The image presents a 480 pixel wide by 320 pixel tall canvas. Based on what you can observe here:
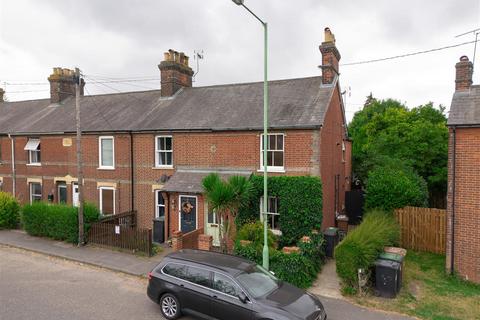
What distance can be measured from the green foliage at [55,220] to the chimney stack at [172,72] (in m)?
8.60

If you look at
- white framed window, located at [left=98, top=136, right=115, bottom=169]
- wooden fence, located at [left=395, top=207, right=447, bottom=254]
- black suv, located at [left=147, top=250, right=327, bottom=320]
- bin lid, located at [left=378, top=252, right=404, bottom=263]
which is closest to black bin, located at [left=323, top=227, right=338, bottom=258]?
bin lid, located at [left=378, top=252, right=404, bottom=263]

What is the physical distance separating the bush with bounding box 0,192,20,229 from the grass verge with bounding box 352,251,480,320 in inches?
709

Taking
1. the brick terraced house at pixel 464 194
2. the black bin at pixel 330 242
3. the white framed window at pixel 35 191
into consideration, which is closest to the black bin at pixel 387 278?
the brick terraced house at pixel 464 194

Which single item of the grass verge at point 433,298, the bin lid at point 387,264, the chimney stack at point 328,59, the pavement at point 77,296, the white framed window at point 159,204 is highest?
the chimney stack at point 328,59

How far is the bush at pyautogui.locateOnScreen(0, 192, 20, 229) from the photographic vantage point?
18.1m

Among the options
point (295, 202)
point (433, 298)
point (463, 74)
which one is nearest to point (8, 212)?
point (295, 202)

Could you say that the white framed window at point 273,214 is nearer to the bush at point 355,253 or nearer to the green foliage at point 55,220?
the bush at point 355,253

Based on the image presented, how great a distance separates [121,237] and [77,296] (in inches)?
179

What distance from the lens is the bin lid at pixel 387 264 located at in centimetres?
1003

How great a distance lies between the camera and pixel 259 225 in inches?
510

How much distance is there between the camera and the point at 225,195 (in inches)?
485

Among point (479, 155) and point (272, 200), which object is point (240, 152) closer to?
point (272, 200)

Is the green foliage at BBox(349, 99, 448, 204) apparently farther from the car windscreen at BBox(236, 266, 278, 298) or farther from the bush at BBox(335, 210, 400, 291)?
the car windscreen at BBox(236, 266, 278, 298)

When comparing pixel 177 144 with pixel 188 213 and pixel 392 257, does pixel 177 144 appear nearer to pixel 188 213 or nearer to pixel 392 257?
pixel 188 213
